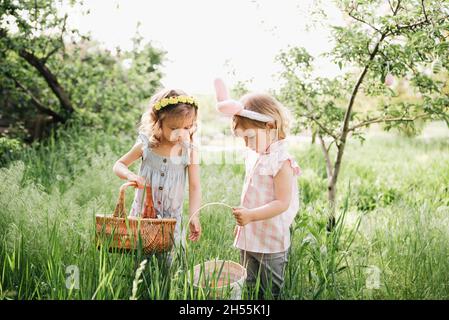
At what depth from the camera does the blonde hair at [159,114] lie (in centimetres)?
264

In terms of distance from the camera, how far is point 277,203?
2369 mm

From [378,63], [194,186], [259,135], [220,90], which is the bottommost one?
[194,186]

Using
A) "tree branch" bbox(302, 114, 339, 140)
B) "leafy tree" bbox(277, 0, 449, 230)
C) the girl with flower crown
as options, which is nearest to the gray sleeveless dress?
the girl with flower crown

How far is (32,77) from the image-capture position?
6.43 meters

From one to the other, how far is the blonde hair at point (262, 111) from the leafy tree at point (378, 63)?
65 centimetres

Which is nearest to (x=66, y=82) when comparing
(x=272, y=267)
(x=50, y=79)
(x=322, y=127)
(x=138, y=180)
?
(x=50, y=79)

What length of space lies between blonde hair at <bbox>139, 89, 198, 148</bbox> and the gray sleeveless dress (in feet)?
0.15

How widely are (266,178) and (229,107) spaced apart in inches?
16.5

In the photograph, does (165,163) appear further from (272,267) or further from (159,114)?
(272,267)

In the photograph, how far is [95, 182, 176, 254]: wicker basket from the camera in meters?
2.26

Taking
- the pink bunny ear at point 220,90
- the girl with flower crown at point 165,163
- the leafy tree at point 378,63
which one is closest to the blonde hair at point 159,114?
the girl with flower crown at point 165,163

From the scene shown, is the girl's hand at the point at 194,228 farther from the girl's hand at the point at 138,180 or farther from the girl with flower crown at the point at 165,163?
the girl's hand at the point at 138,180

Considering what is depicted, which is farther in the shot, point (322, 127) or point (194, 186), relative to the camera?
point (322, 127)
